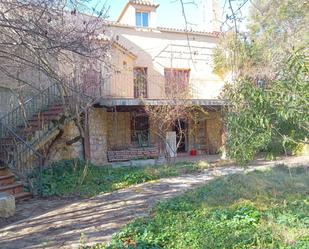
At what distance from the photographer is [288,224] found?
5.23 metres

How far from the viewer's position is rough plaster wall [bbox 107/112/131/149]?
16.5m

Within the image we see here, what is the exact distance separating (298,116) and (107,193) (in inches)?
235

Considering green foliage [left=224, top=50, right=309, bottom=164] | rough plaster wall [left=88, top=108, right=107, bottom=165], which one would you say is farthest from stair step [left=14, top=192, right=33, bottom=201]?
green foliage [left=224, top=50, right=309, bottom=164]

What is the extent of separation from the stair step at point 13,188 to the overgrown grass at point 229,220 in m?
4.06

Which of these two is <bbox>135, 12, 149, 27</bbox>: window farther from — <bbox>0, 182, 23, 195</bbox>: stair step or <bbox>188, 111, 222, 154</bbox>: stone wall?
<bbox>0, 182, 23, 195</bbox>: stair step

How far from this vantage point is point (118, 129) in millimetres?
16984

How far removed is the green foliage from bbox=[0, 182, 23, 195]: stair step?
5999mm

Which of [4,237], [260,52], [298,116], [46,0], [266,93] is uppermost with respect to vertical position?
[260,52]

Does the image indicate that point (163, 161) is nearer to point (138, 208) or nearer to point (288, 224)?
point (138, 208)

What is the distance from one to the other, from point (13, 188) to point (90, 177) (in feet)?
8.71

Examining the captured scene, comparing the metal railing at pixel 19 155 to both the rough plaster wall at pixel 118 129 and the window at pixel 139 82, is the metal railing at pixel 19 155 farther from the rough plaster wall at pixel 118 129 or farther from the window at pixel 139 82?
the window at pixel 139 82

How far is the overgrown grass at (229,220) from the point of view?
4.75 meters

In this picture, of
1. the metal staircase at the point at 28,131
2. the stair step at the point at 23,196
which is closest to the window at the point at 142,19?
the metal staircase at the point at 28,131

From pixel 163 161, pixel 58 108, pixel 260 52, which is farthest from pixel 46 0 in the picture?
pixel 260 52
